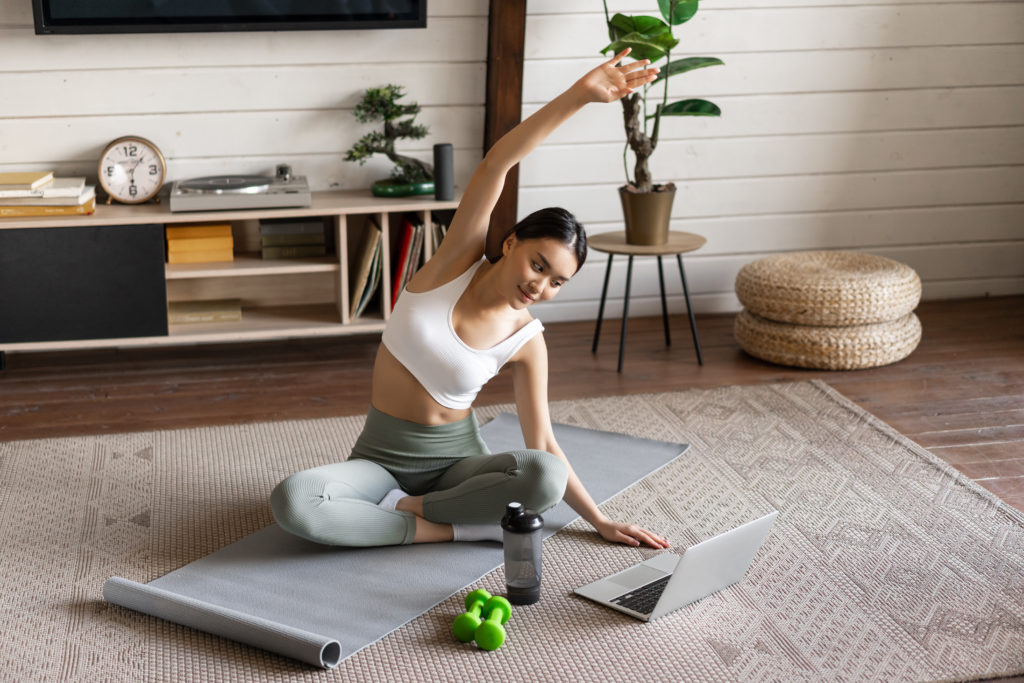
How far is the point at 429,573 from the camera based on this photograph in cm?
203

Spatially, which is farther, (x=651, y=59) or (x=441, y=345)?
(x=651, y=59)

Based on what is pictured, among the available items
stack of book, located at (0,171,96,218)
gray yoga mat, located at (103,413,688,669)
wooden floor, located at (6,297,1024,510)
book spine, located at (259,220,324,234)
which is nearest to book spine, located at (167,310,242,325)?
wooden floor, located at (6,297,1024,510)

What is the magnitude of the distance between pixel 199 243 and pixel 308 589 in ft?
5.05

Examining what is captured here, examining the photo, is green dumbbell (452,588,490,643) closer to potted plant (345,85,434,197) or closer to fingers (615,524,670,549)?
fingers (615,524,670,549)

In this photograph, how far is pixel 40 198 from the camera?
303 centimetres

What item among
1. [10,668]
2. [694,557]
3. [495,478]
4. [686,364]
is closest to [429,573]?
[495,478]

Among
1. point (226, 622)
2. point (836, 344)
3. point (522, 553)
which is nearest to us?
point (226, 622)

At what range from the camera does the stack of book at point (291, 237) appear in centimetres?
330

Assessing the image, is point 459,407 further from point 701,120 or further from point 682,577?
point 701,120

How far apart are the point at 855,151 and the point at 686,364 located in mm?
1100

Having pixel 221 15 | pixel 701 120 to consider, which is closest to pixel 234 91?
pixel 221 15

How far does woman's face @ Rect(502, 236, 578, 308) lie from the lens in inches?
75.5

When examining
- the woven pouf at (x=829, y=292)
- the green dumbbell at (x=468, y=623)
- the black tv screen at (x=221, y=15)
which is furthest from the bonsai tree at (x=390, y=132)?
the green dumbbell at (x=468, y=623)

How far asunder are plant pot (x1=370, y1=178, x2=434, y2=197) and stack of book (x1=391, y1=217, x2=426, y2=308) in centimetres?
9
